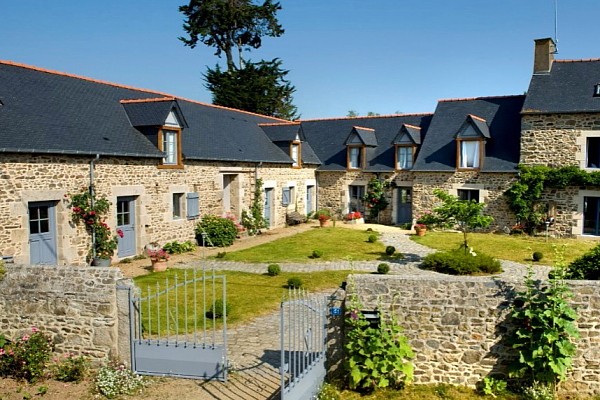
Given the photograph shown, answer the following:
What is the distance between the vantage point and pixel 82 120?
15.6 meters

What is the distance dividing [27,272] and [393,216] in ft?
65.4

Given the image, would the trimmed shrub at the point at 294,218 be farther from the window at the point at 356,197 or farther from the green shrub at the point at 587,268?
the green shrub at the point at 587,268

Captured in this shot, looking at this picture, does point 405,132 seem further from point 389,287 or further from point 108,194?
point 389,287

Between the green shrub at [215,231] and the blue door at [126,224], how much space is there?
10.7ft

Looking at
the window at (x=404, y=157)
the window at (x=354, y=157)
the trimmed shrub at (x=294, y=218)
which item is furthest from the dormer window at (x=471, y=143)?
the trimmed shrub at (x=294, y=218)

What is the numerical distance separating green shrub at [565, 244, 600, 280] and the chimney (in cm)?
1529

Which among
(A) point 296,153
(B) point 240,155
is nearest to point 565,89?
(A) point 296,153

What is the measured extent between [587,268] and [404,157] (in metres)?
16.1

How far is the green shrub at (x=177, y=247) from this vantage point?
17609 mm

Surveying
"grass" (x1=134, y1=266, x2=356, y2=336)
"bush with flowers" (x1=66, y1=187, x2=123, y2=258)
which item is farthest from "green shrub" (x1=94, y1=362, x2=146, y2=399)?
"bush with flowers" (x1=66, y1=187, x2=123, y2=258)

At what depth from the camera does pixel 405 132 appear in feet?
83.4

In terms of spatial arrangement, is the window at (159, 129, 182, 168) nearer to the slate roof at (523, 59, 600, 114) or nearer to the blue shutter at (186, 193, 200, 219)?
the blue shutter at (186, 193, 200, 219)

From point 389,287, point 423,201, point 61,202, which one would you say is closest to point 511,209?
point 423,201

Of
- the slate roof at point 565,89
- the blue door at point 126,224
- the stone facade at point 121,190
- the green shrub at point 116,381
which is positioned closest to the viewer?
the green shrub at point 116,381
